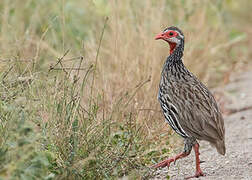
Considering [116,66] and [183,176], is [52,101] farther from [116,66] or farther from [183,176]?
[116,66]

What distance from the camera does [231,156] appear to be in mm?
5504

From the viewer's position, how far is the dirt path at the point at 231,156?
4977 millimetres

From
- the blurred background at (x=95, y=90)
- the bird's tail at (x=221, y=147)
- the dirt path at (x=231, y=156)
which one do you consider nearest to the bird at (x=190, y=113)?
the bird's tail at (x=221, y=147)

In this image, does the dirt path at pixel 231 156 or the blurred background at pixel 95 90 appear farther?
the dirt path at pixel 231 156

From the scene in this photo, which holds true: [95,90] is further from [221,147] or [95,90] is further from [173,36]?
[221,147]

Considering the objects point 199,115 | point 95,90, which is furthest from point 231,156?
point 95,90

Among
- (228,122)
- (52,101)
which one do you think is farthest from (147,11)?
(52,101)

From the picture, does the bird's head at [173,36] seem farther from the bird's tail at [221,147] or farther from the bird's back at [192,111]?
the bird's tail at [221,147]

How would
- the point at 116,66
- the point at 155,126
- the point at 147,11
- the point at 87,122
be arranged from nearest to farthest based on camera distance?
the point at 87,122 < the point at 155,126 < the point at 116,66 < the point at 147,11

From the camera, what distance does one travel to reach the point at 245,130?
21.8 feet

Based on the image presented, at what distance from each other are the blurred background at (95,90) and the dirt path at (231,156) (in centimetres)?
24

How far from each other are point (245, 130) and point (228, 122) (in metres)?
0.69

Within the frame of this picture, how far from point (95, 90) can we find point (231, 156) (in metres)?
1.64

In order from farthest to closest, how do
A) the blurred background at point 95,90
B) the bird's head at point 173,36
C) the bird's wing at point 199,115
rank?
the bird's head at point 173,36, the bird's wing at point 199,115, the blurred background at point 95,90
